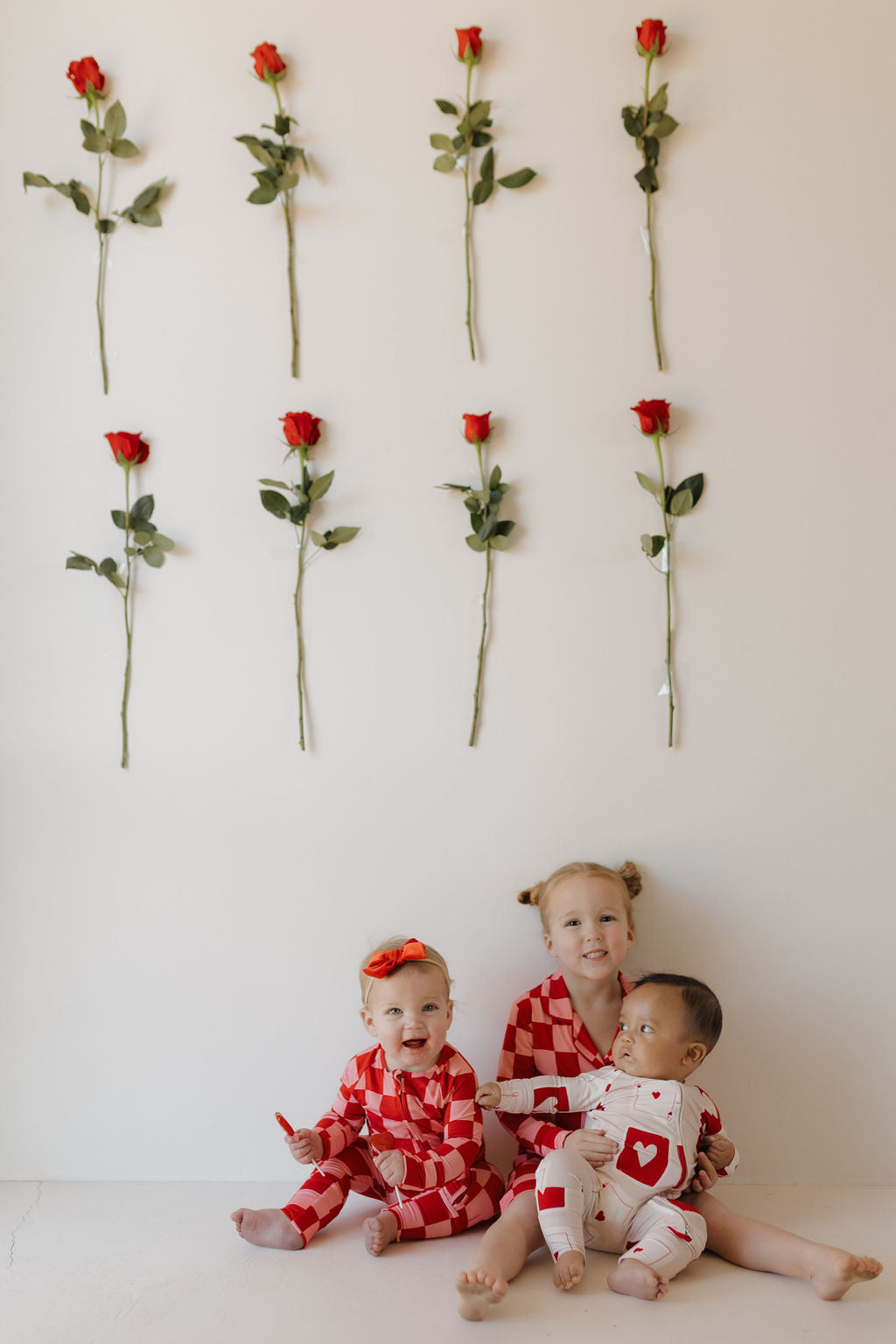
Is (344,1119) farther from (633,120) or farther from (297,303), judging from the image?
(633,120)

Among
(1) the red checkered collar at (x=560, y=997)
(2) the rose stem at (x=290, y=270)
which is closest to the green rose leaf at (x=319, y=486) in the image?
(2) the rose stem at (x=290, y=270)

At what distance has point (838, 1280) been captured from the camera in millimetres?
1292

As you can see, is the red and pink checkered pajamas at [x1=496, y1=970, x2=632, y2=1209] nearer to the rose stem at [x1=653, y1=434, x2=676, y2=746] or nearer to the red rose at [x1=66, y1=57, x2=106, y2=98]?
the rose stem at [x1=653, y1=434, x2=676, y2=746]

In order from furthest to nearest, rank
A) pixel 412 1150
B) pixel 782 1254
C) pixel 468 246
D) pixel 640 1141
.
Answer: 1. pixel 468 246
2. pixel 412 1150
3. pixel 640 1141
4. pixel 782 1254

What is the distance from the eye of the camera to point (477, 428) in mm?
1732

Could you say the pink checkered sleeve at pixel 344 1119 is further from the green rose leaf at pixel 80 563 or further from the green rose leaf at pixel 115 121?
the green rose leaf at pixel 115 121

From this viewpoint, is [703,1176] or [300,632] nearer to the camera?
[703,1176]

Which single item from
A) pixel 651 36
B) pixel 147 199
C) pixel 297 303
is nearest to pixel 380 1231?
pixel 297 303

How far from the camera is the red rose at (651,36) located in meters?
1.72

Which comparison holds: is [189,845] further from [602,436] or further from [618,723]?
[602,436]

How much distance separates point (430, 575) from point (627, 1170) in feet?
3.06

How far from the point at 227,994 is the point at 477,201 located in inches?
53.5

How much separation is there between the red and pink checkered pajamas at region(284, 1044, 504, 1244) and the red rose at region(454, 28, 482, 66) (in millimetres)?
1568

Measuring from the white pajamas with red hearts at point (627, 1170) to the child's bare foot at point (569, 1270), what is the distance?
0.02 meters
